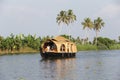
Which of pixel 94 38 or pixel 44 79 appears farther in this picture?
pixel 94 38

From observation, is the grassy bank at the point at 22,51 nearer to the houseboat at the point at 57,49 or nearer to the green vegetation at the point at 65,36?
the green vegetation at the point at 65,36

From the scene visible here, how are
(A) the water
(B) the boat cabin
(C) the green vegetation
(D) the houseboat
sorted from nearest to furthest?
(A) the water < (D) the houseboat < (B) the boat cabin < (C) the green vegetation

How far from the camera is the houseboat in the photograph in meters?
63.9

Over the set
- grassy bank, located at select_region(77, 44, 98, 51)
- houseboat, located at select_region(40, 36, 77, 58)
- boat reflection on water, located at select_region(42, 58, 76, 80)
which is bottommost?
boat reflection on water, located at select_region(42, 58, 76, 80)

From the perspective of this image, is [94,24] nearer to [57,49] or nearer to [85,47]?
[85,47]

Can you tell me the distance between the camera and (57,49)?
6444 centimetres

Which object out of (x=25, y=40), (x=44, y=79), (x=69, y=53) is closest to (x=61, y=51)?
(x=69, y=53)

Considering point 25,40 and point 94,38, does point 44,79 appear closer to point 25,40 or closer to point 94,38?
point 25,40

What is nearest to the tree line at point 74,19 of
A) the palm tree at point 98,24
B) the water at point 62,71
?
the palm tree at point 98,24

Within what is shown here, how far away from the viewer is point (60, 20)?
11138cm

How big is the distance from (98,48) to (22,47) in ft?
126

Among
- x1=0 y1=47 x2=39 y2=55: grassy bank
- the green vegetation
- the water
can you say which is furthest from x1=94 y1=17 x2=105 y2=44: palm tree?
the water

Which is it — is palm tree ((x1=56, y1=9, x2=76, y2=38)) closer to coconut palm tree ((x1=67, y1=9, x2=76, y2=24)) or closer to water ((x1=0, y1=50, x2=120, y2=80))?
coconut palm tree ((x1=67, y1=9, x2=76, y2=24))

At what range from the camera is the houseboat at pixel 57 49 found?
63.9 meters
